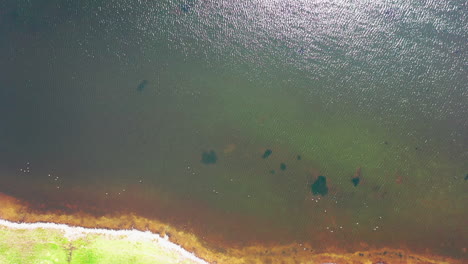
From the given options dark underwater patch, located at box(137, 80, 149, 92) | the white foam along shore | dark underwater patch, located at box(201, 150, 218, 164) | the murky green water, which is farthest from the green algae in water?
dark underwater patch, located at box(137, 80, 149, 92)

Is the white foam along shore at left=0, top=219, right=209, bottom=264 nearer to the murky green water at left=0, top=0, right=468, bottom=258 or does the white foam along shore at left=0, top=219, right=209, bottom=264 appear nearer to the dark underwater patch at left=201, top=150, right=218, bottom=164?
the murky green water at left=0, top=0, right=468, bottom=258

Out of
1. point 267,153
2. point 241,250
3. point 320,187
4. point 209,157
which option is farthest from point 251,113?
point 241,250

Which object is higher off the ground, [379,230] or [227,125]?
[227,125]

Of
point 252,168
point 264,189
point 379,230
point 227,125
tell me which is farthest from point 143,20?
point 379,230

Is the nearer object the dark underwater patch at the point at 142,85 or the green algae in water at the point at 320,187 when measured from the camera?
the green algae in water at the point at 320,187

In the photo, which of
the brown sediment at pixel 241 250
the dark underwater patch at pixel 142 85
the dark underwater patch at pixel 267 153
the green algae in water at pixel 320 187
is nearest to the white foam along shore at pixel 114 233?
the brown sediment at pixel 241 250

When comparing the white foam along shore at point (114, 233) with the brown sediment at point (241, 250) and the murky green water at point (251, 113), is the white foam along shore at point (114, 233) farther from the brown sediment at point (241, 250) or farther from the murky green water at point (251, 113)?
the murky green water at point (251, 113)

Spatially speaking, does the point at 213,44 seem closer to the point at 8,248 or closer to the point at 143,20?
the point at 143,20

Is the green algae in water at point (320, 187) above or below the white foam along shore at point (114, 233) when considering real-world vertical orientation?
above
